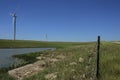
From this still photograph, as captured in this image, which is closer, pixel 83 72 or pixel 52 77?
pixel 83 72

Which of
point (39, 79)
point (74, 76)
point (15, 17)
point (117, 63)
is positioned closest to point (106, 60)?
point (117, 63)

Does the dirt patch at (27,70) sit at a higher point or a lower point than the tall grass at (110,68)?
lower

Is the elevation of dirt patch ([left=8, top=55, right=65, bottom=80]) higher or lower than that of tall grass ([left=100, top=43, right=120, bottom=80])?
lower

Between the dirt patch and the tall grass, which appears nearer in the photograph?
the tall grass

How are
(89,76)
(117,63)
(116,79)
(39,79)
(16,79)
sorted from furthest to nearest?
(16,79), (39,79), (117,63), (89,76), (116,79)

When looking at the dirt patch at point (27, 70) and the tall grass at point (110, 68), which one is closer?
the tall grass at point (110, 68)

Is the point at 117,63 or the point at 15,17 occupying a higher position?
the point at 15,17

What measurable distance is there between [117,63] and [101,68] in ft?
5.63

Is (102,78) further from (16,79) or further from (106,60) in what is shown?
(16,79)

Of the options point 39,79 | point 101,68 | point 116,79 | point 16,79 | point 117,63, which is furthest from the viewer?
point 16,79

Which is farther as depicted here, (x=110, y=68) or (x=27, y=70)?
(x=27, y=70)

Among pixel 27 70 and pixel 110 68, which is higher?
pixel 110 68

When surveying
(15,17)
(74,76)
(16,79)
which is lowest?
(16,79)

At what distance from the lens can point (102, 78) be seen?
1150 centimetres
